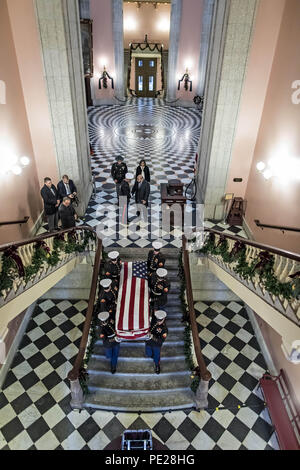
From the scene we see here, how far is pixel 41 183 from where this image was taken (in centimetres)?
909

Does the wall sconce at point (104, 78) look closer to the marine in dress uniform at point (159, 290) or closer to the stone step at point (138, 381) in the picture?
the marine in dress uniform at point (159, 290)

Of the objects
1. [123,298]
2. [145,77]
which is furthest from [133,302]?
[145,77]

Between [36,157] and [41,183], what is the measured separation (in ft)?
2.40

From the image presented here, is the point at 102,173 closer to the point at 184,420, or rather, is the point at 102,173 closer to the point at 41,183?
the point at 41,183

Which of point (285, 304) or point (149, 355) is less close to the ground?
point (285, 304)

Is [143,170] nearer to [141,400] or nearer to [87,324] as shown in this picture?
[87,324]

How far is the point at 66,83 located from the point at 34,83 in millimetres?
766

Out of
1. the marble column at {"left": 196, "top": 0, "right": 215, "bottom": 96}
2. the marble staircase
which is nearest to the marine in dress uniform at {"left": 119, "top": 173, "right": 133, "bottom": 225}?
the marble staircase

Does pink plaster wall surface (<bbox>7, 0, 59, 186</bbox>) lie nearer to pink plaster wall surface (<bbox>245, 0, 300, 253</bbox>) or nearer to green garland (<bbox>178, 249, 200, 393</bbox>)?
green garland (<bbox>178, 249, 200, 393</bbox>)

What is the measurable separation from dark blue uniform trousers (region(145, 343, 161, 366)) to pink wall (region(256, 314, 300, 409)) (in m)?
2.56

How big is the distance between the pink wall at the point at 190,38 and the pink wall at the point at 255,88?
12009 millimetres

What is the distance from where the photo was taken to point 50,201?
7711mm

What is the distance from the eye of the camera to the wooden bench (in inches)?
224
